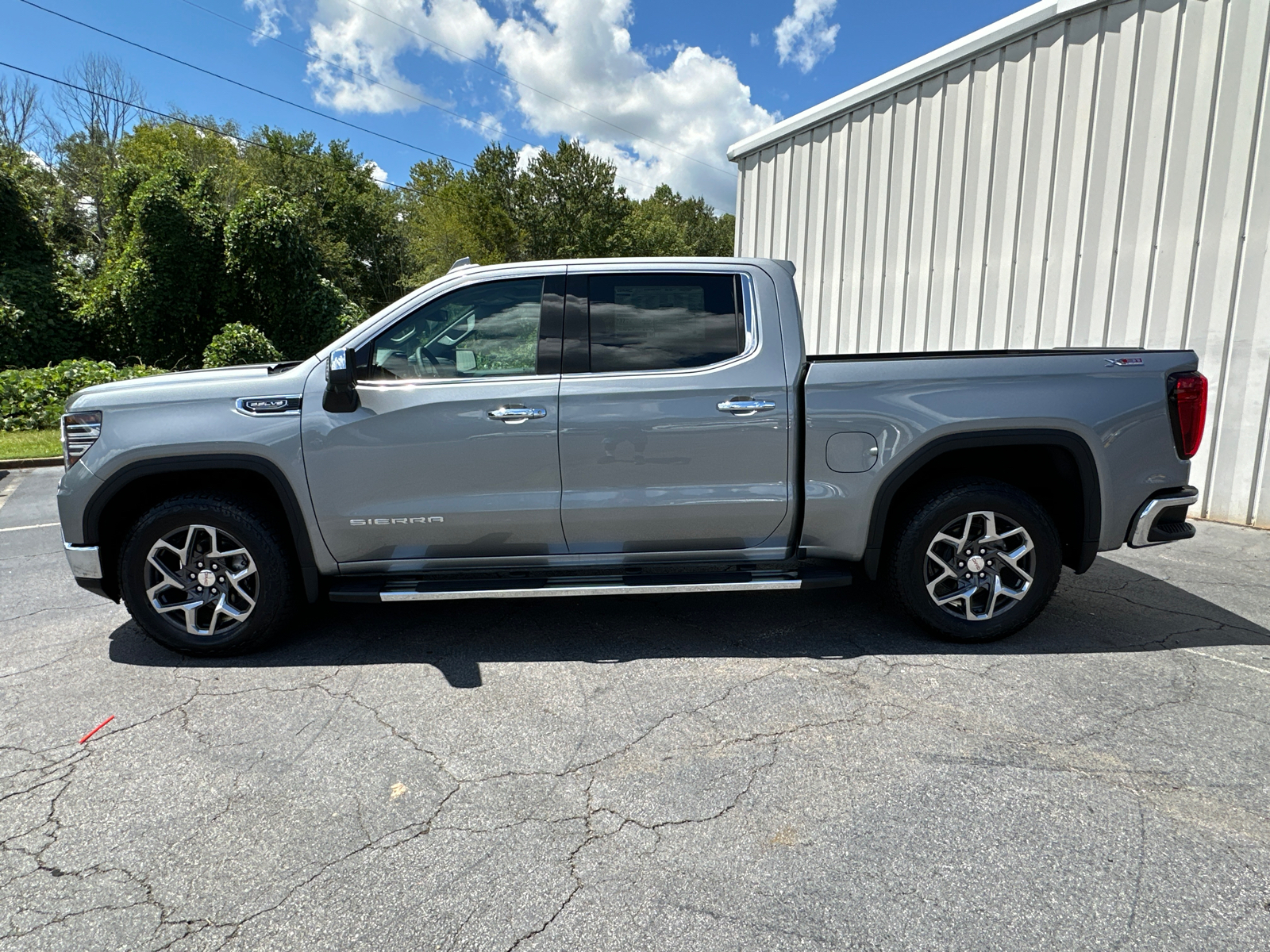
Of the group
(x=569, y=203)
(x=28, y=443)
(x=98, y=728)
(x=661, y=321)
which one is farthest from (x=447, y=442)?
(x=569, y=203)

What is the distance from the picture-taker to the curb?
10.6 m

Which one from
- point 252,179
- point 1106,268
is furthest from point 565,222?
point 1106,268

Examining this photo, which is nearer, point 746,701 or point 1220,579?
point 746,701

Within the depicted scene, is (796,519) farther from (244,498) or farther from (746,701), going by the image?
(244,498)

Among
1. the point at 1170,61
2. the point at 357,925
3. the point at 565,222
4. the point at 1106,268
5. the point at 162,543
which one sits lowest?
the point at 357,925

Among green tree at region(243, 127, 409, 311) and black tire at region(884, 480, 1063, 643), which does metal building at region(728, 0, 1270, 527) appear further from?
green tree at region(243, 127, 409, 311)

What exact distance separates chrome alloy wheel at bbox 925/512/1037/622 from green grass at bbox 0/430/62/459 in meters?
11.3

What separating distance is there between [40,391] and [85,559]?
40.5 feet

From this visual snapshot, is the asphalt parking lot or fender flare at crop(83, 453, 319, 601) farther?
fender flare at crop(83, 453, 319, 601)

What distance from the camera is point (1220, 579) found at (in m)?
5.28

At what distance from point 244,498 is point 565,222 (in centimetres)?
4521

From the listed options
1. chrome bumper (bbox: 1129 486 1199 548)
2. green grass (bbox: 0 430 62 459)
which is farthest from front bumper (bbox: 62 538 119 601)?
green grass (bbox: 0 430 62 459)

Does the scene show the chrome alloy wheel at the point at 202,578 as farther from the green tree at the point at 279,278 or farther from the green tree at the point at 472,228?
the green tree at the point at 472,228

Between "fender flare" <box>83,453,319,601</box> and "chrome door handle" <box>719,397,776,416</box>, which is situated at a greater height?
"chrome door handle" <box>719,397,776,416</box>
